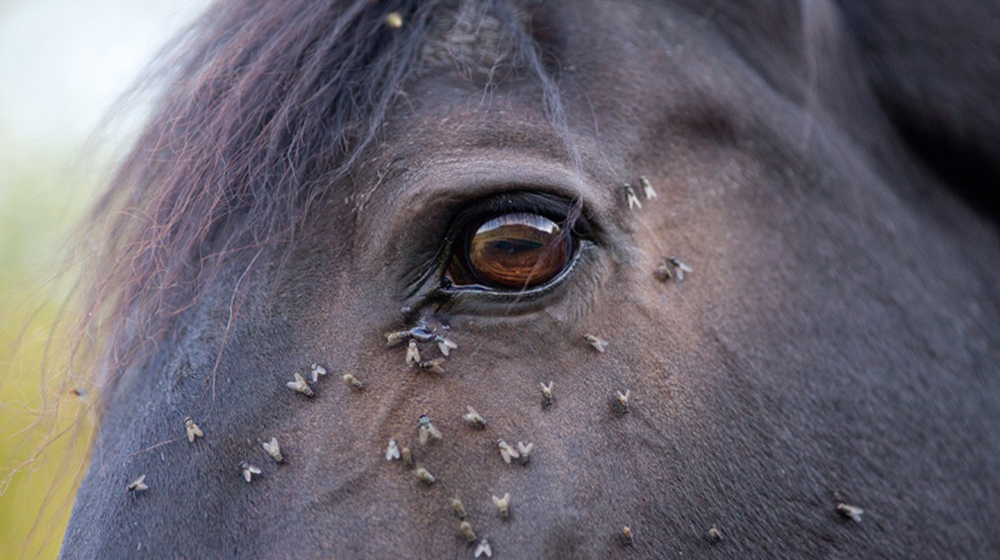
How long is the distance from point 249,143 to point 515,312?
65 cm

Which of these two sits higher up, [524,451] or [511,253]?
[511,253]

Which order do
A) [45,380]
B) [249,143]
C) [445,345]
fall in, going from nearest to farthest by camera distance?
[445,345] → [249,143] → [45,380]

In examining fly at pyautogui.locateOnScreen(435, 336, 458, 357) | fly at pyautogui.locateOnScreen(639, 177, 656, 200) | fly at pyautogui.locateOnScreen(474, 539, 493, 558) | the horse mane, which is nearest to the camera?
fly at pyautogui.locateOnScreen(474, 539, 493, 558)

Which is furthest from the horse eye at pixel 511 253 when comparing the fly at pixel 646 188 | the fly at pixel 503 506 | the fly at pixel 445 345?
the fly at pixel 503 506

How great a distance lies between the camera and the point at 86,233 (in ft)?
6.42

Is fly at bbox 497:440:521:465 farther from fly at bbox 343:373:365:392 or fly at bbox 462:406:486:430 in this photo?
fly at bbox 343:373:365:392

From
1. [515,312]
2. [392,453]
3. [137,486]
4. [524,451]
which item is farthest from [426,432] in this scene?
[137,486]

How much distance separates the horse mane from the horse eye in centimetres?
25

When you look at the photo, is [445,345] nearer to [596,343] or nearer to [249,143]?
[596,343]

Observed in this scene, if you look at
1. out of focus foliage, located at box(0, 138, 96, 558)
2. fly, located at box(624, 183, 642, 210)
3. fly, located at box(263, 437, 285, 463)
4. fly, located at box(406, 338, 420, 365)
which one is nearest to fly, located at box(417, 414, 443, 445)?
fly, located at box(406, 338, 420, 365)

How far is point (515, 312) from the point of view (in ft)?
5.10

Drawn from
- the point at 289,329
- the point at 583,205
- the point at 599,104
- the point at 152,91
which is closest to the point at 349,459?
the point at 289,329

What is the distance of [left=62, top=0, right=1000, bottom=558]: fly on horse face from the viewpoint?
1459mm

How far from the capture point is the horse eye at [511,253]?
1.57m
